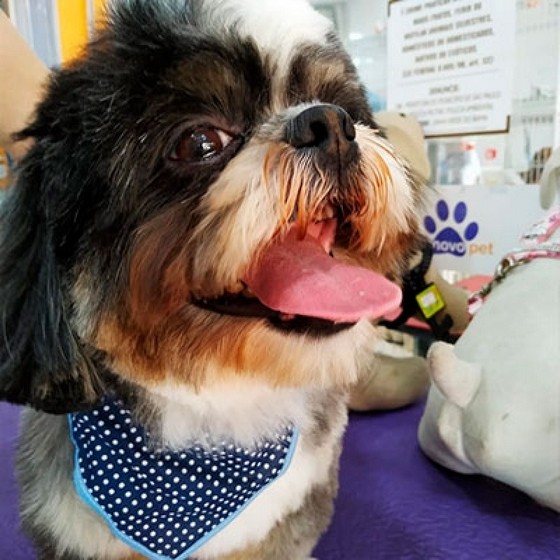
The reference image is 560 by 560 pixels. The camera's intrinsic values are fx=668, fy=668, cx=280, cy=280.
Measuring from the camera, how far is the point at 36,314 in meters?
0.73

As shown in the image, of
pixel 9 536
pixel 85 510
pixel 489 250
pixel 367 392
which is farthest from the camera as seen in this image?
pixel 489 250

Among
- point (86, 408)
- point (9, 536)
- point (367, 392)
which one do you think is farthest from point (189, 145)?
point (367, 392)

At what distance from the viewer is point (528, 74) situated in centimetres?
151

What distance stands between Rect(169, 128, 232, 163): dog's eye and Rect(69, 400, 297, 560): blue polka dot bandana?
324 millimetres

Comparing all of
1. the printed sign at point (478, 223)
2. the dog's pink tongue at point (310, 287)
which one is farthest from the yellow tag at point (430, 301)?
the dog's pink tongue at point (310, 287)

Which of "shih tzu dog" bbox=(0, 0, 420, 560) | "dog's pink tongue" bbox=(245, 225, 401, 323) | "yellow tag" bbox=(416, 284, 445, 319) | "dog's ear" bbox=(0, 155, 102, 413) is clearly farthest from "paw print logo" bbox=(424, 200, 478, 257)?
"dog's ear" bbox=(0, 155, 102, 413)

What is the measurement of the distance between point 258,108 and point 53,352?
348mm

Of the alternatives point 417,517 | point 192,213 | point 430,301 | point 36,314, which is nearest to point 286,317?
point 192,213

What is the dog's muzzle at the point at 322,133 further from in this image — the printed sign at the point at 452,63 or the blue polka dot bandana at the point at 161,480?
the printed sign at the point at 452,63

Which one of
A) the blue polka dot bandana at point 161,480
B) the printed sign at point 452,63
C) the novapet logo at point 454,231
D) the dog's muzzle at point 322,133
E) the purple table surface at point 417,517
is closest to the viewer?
the dog's muzzle at point 322,133

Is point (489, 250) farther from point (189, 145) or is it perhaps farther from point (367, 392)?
point (189, 145)

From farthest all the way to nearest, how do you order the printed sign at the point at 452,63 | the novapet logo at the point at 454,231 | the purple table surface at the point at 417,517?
1. the novapet logo at the point at 454,231
2. the printed sign at the point at 452,63
3. the purple table surface at the point at 417,517

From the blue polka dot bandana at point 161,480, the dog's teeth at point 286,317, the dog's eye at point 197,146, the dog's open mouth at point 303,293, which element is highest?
the dog's eye at point 197,146

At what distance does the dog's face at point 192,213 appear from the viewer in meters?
0.66
